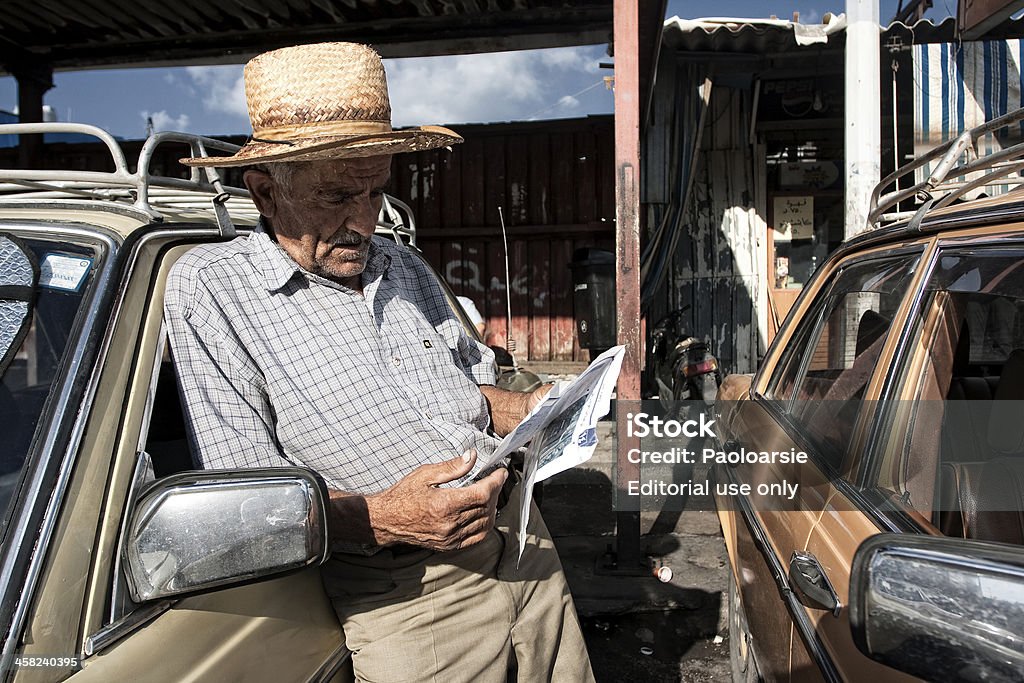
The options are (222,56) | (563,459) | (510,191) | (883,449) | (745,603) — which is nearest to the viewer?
(563,459)

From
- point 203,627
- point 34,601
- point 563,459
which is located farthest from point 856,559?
point 34,601

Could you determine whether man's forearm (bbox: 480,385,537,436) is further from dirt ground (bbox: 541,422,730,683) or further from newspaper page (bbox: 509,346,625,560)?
dirt ground (bbox: 541,422,730,683)

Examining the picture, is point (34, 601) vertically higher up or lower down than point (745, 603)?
higher up

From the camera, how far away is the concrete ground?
332cm

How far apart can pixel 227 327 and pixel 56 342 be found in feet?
1.00

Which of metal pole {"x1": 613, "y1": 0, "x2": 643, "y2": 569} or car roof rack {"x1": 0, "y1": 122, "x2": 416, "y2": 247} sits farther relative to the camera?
metal pole {"x1": 613, "y1": 0, "x2": 643, "y2": 569}

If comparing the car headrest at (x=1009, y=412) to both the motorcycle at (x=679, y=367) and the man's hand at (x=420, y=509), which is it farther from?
the motorcycle at (x=679, y=367)

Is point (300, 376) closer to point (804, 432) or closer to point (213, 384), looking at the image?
point (213, 384)

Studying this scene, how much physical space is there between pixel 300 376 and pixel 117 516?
431 millimetres

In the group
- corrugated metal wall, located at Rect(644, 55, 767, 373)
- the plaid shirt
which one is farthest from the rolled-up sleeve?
corrugated metal wall, located at Rect(644, 55, 767, 373)

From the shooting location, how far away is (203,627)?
1.22 metres

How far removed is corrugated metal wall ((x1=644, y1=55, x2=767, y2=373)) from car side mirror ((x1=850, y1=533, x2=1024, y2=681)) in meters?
6.71

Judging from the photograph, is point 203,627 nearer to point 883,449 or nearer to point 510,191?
point 883,449

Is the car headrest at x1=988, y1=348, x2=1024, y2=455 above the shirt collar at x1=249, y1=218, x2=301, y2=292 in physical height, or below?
below
